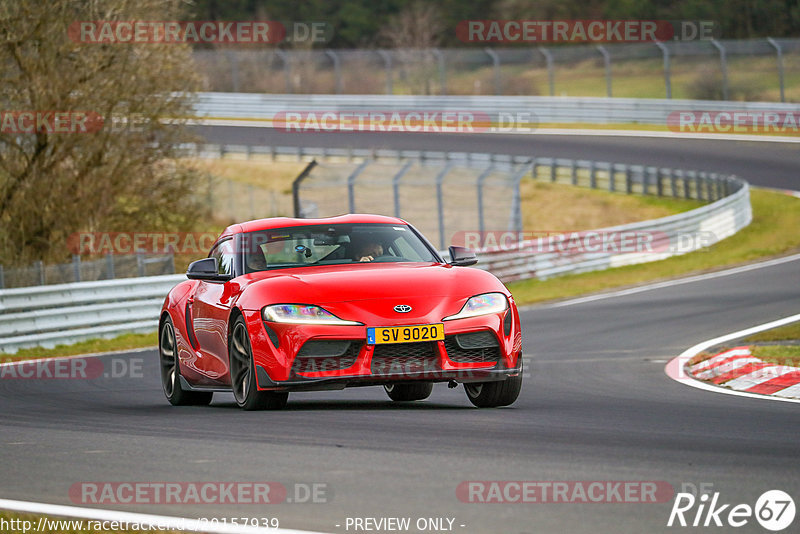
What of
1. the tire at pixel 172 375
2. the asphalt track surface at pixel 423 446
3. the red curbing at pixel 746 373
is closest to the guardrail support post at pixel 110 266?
the asphalt track surface at pixel 423 446

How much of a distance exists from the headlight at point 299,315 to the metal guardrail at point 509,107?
1445 inches

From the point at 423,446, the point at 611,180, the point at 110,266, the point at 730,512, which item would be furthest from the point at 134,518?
the point at 611,180

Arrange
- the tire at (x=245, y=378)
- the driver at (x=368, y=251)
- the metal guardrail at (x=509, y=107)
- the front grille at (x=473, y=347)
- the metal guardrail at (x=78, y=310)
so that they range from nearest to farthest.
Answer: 1. the front grille at (x=473, y=347)
2. the tire at (x=245, y=378)
3. the driver at (x=368, y=251)
4. the metal guardrail at (x=78, y=310)
5. the metal guardrail at (x=509, y=107)

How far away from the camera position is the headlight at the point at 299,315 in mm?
8586

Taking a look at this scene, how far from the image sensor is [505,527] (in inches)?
209

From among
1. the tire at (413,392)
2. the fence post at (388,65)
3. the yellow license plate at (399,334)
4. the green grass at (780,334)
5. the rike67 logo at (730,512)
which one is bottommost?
the rike67 logo at (730,512)

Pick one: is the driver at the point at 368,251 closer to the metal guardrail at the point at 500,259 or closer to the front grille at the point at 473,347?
the front grille at the point at 473,347

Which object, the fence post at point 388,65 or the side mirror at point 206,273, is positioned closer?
the side mirror at point 206,273

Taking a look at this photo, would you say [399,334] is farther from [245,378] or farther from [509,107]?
[509,107]

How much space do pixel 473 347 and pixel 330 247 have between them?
164 cm

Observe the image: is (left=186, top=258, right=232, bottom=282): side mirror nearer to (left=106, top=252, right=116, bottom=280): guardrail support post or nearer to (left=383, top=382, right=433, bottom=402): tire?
(left=383, top=382, right=433, bottom=402): tire

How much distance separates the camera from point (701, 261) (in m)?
27.0

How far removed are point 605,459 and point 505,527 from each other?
1551 mm

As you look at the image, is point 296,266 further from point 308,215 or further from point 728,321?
point 308,215
